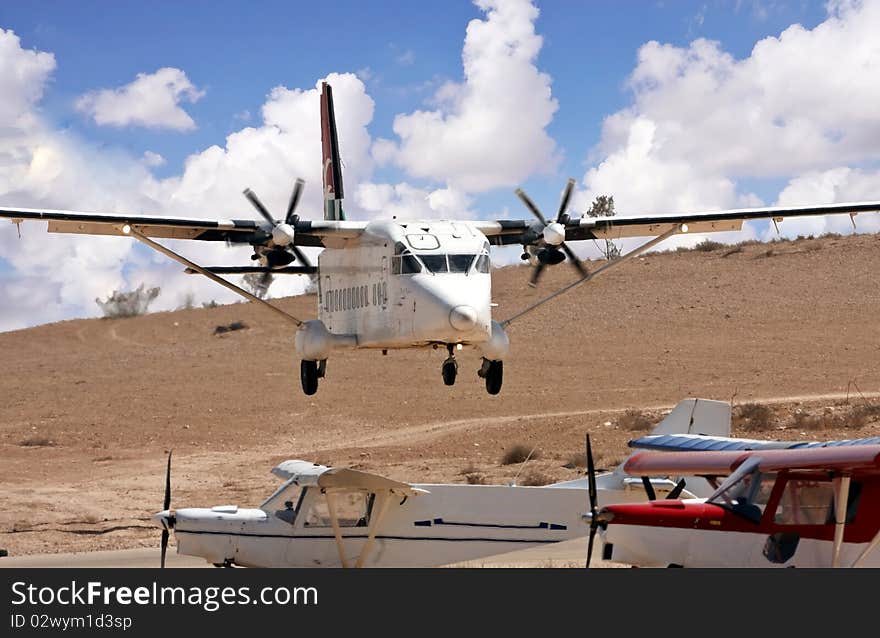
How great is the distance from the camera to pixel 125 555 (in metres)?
33.3

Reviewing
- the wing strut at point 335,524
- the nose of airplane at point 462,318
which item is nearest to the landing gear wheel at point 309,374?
the nose of airplane at point 462,318

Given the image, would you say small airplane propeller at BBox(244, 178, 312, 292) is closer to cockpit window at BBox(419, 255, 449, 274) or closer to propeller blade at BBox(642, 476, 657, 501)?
cockpit window at BBox(419, 255, 449, 274)

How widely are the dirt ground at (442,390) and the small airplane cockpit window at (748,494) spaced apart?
1447 cm

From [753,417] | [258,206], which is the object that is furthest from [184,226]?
[753,417]

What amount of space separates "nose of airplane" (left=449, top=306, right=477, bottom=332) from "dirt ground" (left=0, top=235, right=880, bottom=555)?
356cm

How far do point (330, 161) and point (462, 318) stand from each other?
1327 cm

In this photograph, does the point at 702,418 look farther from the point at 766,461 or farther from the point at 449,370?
the point at 766,461

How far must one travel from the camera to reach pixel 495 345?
→ 3133cm

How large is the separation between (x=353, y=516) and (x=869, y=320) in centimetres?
5529

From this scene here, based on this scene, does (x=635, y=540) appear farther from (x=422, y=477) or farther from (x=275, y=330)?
(x=275, y=330)

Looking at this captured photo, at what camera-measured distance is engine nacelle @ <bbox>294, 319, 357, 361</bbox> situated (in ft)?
110

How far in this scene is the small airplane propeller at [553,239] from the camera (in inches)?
1328

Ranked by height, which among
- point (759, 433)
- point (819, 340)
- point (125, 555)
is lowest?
point (125, 555)
